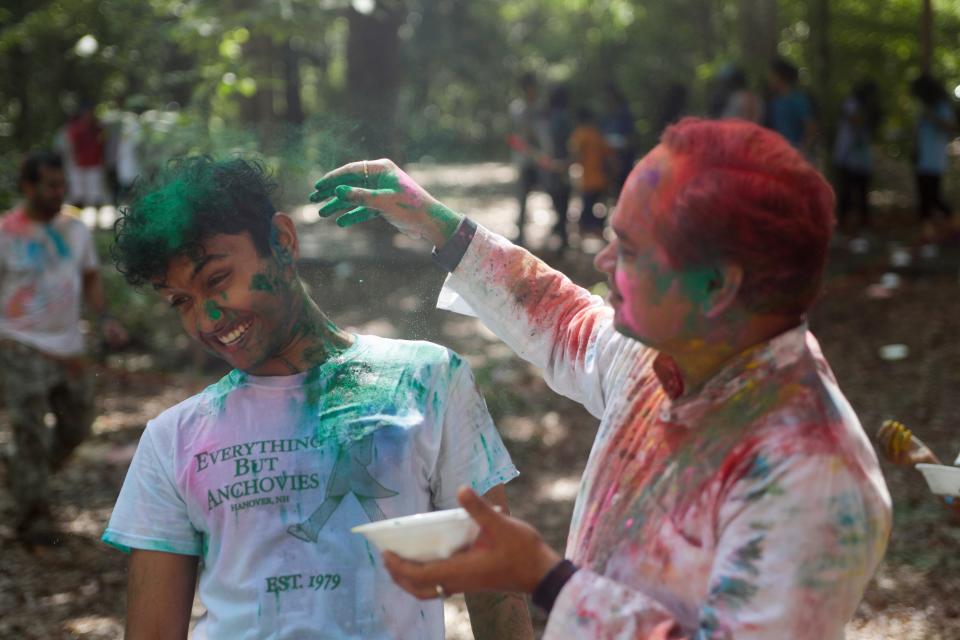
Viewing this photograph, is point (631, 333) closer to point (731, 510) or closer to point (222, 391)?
point (731, 510)

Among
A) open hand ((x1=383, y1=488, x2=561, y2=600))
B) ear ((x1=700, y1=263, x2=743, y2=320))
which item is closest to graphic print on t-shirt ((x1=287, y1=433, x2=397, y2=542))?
→ open hand ((x1=383, y1=488, x2=561, y2=600))

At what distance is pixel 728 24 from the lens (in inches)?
816

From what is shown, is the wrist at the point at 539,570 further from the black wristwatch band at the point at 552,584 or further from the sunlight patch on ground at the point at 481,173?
the sunlight patch on ground at the point at 481,173

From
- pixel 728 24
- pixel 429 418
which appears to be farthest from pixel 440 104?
pixel 429 418

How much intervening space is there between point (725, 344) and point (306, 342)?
38.5 inches

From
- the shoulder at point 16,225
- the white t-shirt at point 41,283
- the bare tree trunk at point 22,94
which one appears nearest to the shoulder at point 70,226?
the white t-shirt at point 41,283

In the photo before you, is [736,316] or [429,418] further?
[429,418]

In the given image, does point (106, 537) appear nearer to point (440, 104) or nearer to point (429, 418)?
point (429, 418)

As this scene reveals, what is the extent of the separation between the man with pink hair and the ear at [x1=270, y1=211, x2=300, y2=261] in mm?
822

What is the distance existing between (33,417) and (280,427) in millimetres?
3772

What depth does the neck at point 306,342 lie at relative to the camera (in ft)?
7.70

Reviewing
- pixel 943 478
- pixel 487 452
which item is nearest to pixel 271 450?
pixel 487 452

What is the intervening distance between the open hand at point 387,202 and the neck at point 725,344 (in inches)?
31.6

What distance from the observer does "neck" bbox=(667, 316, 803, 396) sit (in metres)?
1.72
